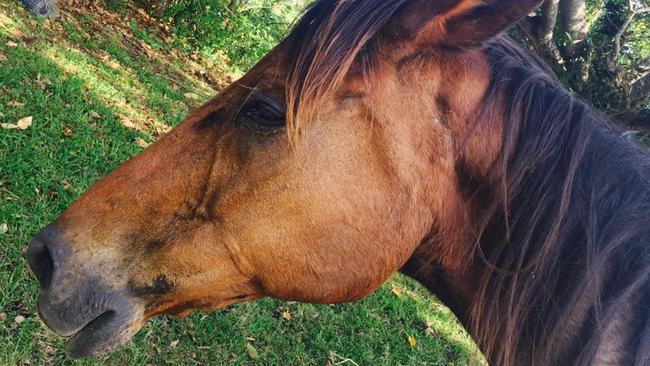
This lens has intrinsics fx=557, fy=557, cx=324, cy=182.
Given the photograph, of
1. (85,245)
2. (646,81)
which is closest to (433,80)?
(85,245)

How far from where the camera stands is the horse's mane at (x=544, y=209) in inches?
69.1

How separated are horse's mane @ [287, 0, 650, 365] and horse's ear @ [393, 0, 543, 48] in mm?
89

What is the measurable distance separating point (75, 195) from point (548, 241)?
12.3 ft

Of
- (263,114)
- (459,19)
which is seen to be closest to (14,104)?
(263,114)

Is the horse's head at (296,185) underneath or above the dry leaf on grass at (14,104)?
above

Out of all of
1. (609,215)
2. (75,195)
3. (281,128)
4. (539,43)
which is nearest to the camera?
(609,215)

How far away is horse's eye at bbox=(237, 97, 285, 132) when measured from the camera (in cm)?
196

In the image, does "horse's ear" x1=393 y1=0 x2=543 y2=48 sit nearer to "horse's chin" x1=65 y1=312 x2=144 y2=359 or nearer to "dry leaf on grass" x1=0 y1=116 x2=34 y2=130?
"horse's chin" x1=65 y1=312 x2=144 y2=359

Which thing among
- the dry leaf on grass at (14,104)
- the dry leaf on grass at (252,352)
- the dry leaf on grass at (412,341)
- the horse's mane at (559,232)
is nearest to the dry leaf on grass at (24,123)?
the dry leaf on grass at (14,104)

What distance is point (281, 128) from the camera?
1948mm

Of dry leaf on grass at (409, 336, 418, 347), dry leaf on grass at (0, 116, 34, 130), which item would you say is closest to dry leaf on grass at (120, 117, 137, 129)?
dry leaf on grass at (0, 116, 34, 130)

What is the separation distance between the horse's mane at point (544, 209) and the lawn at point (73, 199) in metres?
0.44

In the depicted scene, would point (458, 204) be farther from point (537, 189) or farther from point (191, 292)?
point (191, 292)

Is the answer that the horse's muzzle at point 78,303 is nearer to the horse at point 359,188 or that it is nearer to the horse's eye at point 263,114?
the horse at point 359,188
